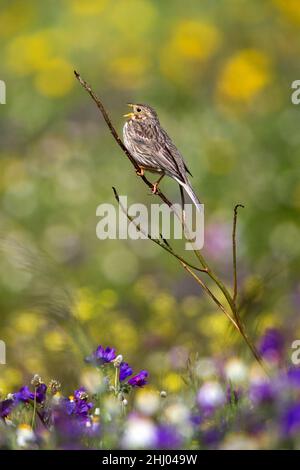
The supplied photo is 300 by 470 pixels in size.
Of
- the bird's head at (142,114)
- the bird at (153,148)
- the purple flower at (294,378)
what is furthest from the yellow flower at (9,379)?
the purple flower at (294,378)

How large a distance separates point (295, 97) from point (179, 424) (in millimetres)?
7035

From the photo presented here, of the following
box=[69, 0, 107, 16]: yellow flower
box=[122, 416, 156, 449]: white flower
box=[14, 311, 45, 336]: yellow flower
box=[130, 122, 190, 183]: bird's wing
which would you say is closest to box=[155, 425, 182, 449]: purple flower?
box=[122, 416, 156, 449]: white flower

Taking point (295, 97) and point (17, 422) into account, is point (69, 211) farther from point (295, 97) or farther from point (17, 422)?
point (17, 422)

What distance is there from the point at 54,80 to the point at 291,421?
9.10m

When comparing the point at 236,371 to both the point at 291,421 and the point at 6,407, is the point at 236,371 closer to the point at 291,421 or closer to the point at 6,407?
the point at 291,421

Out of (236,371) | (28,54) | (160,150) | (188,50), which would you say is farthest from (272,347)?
(28,54)

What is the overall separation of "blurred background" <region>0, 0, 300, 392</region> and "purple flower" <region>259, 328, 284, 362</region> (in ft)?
0.96

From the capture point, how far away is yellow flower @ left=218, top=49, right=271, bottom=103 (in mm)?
10188

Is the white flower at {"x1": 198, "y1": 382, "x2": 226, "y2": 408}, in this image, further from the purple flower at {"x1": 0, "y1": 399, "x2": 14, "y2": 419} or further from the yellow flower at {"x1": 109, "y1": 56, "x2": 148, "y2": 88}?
the yellow flower at {"x1": 109, "y1": 56, "x2": 148, "y2": 88}

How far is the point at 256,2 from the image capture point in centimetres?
1195

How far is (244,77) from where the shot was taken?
34.2 feet

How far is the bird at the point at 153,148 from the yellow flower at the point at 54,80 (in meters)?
5.65

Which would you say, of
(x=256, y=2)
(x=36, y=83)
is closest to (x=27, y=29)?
(x=36, y=83)

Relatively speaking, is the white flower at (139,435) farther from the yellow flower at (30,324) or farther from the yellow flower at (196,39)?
the yellow flower at (196,39)
